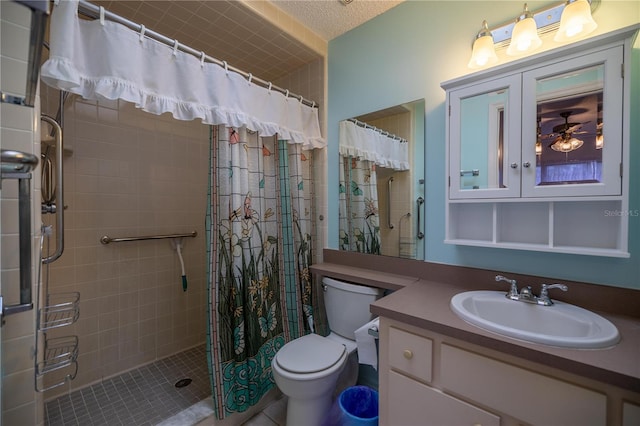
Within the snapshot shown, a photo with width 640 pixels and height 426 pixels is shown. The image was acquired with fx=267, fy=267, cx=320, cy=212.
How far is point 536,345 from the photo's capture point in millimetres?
805

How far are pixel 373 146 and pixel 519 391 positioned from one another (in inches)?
55.2

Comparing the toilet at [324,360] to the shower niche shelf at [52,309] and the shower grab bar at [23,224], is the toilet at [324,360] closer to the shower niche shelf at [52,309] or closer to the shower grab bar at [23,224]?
the shower niche shelf at [52,309]

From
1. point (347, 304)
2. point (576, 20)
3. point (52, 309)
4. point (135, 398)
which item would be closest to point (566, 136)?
point (576, 20)

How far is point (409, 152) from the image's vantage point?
1583 mm

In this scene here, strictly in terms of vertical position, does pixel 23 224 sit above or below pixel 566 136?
below

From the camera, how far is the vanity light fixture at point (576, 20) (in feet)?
3.49

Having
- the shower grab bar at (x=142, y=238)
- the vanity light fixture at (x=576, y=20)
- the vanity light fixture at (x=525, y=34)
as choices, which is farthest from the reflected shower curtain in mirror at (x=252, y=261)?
the vanity light fixture at (x=576, y=20)

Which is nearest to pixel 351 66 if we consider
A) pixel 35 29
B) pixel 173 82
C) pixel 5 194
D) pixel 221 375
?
pixel 173 82

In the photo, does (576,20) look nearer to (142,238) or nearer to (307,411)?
(307,411)

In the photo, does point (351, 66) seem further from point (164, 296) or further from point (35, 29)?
point (164, 296)

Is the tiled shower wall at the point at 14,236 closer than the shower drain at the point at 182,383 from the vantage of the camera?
Yes

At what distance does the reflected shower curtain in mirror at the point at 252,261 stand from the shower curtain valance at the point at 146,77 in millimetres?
135

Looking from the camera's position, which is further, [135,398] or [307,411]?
[135,398]

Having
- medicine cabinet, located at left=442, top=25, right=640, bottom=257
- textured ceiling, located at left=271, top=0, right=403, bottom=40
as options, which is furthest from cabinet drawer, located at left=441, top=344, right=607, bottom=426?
textured ceiling, located at left=271, top=0, right=403, bottom=40
